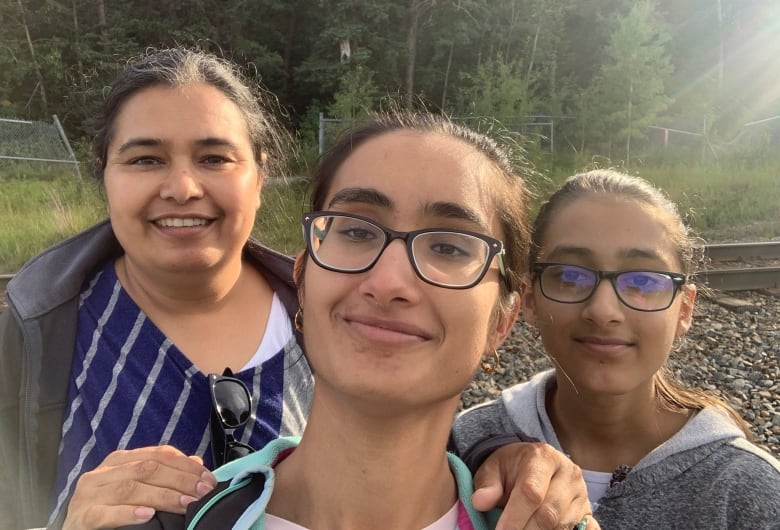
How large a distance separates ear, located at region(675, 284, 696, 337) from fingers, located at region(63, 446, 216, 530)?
5.17ft

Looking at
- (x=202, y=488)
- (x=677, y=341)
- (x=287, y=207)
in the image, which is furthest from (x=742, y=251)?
(x=202, y=488)

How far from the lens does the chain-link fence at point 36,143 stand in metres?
16.4

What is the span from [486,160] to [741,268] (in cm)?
670

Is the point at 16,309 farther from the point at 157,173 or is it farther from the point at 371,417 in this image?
the point at 371,417

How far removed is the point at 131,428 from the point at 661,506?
166 centimetres

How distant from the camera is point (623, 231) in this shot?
1.97 m

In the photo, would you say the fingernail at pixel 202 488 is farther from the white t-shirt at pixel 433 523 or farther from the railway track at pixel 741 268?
the railway track at pixel 741 268

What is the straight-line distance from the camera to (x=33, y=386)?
191cm

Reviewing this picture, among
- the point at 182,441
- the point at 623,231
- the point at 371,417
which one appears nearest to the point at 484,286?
the point at 371,417

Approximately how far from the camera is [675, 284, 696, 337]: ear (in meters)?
2.03

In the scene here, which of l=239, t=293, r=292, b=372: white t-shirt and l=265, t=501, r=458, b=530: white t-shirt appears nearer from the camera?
l=265, t=501, r=458, b=530: white t-shirt

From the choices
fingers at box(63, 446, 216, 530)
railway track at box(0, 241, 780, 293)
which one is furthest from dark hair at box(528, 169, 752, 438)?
railway track at box(0, 241, 780, 293)

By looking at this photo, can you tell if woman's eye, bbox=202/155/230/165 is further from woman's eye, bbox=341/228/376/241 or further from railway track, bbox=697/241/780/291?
railway track, bbox=697/241/780/291

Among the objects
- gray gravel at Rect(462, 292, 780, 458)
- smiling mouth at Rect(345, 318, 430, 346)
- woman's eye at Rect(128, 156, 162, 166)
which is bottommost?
gray gravel at Rect(462, 292, 780, 458)
